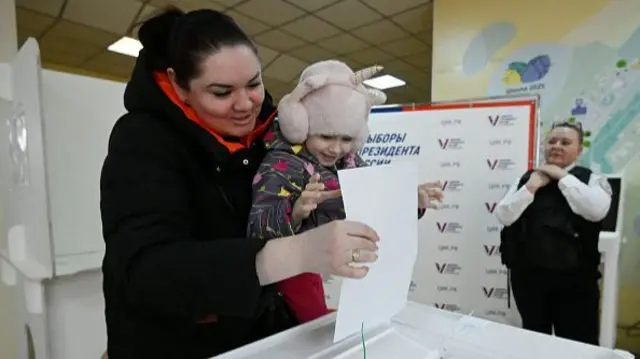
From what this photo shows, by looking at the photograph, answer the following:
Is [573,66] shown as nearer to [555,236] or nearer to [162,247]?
[555,236]

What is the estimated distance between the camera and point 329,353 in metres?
0.58

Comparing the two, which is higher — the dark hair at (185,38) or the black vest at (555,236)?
the dark hair at (185,38)

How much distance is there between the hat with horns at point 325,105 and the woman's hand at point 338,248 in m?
0.32

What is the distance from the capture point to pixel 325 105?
78 cm

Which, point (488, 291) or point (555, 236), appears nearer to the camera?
point (555, 236)

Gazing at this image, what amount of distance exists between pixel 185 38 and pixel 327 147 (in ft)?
1.02

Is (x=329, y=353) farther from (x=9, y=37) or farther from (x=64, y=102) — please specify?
(x=9, y=37)

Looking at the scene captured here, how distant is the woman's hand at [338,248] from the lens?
467mm

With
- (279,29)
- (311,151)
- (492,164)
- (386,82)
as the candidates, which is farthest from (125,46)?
(311,151)

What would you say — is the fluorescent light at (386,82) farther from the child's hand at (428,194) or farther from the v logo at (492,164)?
the child's hand at (428,194)

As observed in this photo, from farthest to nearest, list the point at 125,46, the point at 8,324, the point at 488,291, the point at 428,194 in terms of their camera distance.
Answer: the point at 125,46, the point at 488,291, the point at 8,324, the point at 428,194

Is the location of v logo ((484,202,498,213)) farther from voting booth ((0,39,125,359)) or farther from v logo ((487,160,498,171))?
voting booth ((0,39,125,359))

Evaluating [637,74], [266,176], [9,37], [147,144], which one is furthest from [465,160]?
[9,37]

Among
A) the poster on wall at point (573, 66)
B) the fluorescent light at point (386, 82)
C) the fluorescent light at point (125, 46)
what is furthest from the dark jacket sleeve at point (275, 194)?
the fluorescent light at point (386, 82)
